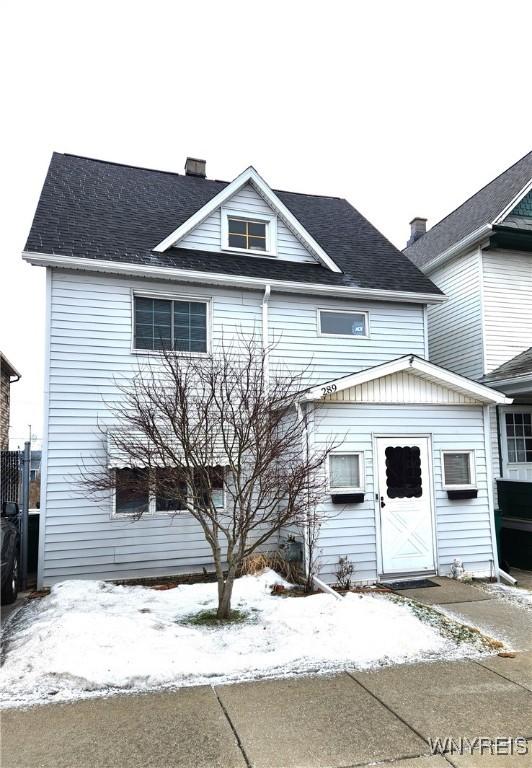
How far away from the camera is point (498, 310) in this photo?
1184 cm

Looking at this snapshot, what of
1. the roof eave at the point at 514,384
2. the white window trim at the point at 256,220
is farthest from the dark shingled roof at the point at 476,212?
the white window trim at the point at 256,220

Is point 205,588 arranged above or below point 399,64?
below

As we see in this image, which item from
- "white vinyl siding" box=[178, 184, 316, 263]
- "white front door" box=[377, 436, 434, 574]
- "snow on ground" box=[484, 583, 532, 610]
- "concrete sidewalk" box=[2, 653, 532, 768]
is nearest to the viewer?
"concrete sidewalk" box=[2, 653, 532, 768]

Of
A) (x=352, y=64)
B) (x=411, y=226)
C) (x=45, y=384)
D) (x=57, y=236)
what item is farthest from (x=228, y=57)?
(x=411, y=226)

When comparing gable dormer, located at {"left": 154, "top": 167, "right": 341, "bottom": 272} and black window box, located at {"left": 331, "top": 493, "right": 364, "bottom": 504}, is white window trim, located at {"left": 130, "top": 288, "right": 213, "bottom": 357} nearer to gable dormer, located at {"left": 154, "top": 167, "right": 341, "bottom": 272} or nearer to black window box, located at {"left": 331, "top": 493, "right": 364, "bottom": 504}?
gable dormer, located at {"left": 154, "top": 167, "right": 341, "bottom": 272}

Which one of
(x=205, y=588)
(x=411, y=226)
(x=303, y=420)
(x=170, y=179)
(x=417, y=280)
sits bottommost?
(x=205, y=588)

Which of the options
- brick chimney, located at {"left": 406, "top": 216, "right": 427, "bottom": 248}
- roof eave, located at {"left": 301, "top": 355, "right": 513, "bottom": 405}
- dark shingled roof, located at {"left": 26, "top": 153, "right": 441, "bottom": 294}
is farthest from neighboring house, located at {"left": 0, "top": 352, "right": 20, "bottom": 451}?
brick chimney, located at {"left": 406, "top": 216, "right": 427, "bottom": 248}

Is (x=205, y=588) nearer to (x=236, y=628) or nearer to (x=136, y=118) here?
(x=236, y=628)

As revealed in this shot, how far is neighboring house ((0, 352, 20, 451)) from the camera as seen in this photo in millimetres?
14967

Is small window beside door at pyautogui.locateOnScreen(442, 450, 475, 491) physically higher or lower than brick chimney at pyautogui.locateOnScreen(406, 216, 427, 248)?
lower

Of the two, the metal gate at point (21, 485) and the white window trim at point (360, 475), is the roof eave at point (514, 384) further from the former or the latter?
the metal gate at point (21, 485)

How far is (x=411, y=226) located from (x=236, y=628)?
16.2 m

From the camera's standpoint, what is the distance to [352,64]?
37.2 feet

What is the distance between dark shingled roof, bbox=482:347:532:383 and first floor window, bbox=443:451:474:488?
96.4 inches
